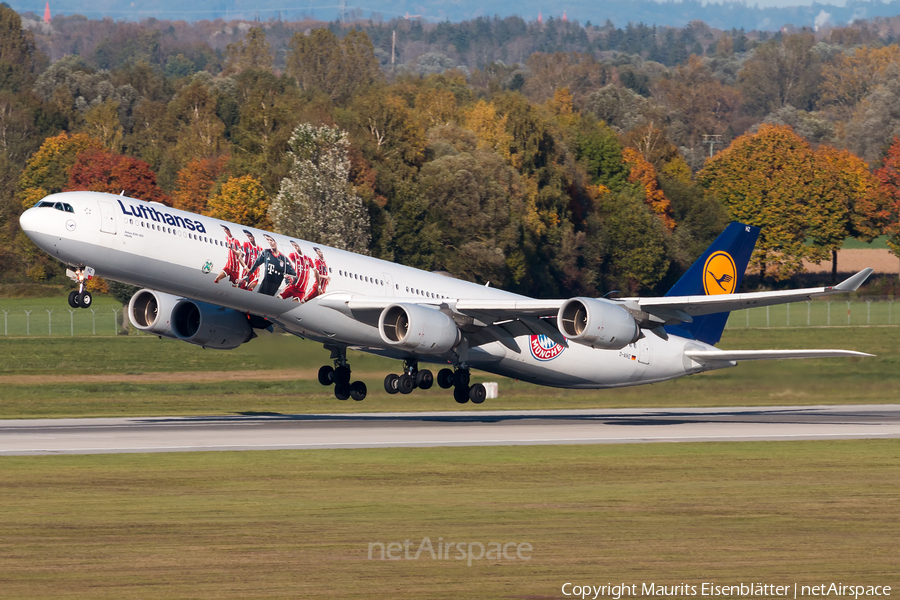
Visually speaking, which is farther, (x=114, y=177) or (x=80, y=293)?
(x=114, y=177)

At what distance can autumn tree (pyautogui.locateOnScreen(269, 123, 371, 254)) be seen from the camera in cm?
9269

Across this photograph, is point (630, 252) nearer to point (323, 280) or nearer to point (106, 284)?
point (106, 284)

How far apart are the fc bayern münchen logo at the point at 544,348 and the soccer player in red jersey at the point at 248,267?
13.1 m

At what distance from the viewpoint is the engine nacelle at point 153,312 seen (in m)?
45.5

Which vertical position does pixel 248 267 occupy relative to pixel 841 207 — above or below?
below

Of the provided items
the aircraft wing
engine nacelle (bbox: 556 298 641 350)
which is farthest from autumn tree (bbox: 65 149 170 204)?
engine nacelle (bbox: 556 298 641 350)

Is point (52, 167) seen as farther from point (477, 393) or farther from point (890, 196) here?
point (477, 393)

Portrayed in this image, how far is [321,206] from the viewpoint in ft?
318

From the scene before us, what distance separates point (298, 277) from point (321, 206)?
54.5 meters

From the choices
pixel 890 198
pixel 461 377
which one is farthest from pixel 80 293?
pixel 890 198

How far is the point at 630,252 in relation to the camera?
135 m

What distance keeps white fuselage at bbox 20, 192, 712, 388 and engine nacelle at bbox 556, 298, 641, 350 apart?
4.35 meters

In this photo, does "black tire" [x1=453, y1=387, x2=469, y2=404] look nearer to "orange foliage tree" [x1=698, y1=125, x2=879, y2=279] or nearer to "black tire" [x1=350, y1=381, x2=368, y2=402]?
"black tire" [x1=350, y1=381, x2=368, y2=402]

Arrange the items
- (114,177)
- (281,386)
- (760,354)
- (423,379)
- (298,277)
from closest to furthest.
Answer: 1. (298,277)
2. (423,379)
3. (760,354)
4. (281,386)
5. (114,177)
